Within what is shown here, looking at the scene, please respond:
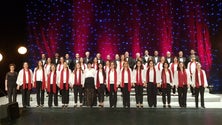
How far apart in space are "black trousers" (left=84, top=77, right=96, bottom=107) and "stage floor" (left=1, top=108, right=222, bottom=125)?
87cm

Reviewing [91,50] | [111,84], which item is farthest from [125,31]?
[111,84]

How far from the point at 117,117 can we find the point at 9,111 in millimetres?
2096

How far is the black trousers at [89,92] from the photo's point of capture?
28.9 feet

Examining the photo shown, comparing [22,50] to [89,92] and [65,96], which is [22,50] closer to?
[65,96]

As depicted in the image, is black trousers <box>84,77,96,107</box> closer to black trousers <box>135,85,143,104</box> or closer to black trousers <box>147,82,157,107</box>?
black trousers <box>135,85,143,104</box>

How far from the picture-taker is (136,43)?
41.0 ft

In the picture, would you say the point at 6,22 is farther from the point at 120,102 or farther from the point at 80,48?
the point at 120,102

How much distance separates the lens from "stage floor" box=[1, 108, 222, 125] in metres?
6.21

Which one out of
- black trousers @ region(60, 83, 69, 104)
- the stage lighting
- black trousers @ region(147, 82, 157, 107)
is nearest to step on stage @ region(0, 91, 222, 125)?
black trousers @ region(60, 83, 69, 104)

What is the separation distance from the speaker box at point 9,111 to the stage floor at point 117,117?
4.3 inches

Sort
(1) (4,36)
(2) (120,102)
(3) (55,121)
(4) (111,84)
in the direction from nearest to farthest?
1. (3) (55,121)
2. (4) (111,84)
3. (2) (120,102)
4. (1) (4,36)

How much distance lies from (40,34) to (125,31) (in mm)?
3225

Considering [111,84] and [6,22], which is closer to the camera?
[111,84]

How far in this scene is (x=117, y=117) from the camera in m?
6.77
